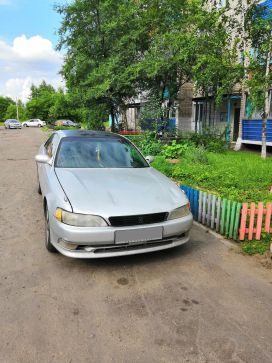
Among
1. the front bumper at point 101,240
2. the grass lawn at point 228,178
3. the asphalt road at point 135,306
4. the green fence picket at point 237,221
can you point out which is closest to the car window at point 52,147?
the asphalt road at point 135,306

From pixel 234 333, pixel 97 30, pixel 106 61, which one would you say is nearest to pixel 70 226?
pixel 234 333

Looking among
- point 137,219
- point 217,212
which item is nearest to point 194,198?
point 217,212

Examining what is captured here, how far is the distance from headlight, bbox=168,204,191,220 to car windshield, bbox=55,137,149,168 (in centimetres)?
136

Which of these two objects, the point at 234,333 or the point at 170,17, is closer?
the point at 234,333

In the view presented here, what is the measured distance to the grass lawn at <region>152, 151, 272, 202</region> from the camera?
6.57 metres

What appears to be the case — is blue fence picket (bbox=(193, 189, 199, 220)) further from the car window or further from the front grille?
the car window

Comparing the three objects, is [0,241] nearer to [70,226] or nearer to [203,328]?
[70,226]

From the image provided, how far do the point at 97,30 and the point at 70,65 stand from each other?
7.56ft

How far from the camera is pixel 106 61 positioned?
51.1ft

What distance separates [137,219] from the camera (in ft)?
11.3

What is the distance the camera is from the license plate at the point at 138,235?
3.36m

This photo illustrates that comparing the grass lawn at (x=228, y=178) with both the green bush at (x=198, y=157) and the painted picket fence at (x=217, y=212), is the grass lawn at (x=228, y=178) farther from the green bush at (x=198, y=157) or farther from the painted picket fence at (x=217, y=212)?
the painted picket fence at (x=217, y=212)

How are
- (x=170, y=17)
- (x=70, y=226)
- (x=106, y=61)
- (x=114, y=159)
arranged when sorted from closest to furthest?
1. (x=70, y=226)
2. (x=114, y=159)
3. (x=170, y=17)
4. (x=106, y=61)

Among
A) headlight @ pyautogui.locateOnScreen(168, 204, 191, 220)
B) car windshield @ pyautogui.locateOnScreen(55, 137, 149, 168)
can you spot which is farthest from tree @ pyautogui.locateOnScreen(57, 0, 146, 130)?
headlight @ pyautogui.locateOnScreen(168, 204, 191, 220)
